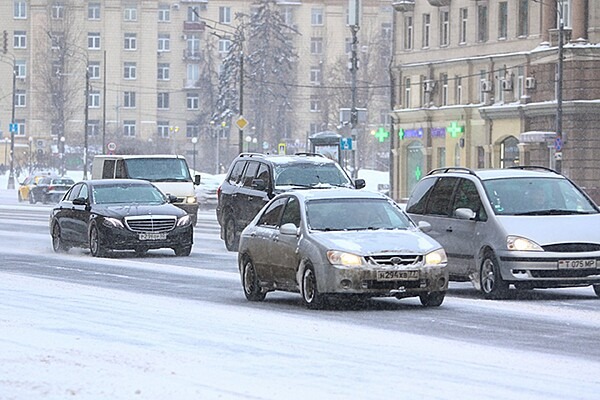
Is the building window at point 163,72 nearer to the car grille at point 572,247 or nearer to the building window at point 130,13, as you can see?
the building window at point 130,13

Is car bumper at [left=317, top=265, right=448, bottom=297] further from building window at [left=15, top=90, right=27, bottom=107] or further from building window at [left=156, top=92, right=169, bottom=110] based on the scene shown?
building window at [left=156, top=92, right=169, bottom=110]

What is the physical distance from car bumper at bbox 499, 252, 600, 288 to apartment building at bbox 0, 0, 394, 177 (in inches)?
4276

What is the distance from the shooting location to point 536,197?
20953 millimetres

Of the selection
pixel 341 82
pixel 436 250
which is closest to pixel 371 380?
pixel 436 250

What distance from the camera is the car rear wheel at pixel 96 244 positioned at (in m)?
30.4

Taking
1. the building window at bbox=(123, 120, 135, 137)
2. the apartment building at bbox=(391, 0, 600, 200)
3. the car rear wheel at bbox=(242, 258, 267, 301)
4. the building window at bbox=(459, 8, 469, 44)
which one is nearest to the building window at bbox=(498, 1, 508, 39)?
the apartment building at bbox=(391, 0, 600, 200)

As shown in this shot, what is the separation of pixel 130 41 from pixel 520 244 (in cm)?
11655

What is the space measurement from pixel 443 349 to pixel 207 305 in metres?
5.37

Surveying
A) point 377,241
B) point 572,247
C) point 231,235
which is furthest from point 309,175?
point 377,241

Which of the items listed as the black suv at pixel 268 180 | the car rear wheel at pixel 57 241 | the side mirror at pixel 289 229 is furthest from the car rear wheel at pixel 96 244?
the side mirror at pixel 289 229

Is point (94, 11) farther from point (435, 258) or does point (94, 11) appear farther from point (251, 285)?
point (435, 258)

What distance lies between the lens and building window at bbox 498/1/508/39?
7150 cm

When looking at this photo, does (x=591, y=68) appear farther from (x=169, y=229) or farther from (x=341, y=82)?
(x=341, y=82)

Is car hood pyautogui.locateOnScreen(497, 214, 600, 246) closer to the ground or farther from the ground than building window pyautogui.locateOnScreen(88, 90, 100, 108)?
closer to the ground
